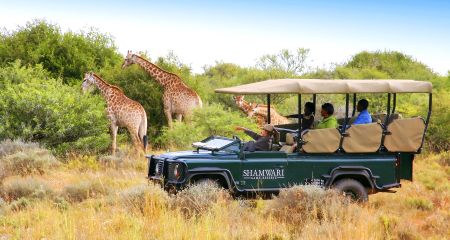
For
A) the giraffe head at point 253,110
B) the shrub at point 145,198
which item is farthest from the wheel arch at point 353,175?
the giraffe head at point 253,110

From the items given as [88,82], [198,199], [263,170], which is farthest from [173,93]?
[198,199]

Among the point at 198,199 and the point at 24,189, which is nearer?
the point at 198,199

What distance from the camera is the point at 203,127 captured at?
19.5 metres

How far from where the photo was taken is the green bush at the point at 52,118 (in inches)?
693

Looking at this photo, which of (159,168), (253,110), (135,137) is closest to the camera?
(159,168)

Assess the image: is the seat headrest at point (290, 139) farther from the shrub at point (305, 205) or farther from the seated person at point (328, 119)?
the shrub at point (305, 205)

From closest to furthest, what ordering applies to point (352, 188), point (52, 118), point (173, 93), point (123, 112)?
point (352, 188) < point (52, 118) < point (123, 112) < point (173, 93)

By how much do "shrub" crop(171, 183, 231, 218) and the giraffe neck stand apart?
38.6 feet

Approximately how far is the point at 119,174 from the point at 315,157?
552cm

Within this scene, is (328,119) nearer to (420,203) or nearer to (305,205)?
(305,205)

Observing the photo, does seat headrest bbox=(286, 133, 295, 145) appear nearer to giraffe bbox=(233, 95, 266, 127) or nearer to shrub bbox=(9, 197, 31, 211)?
shrub bbox=(9, 197, 31, 211)

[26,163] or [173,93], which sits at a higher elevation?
[173,93]

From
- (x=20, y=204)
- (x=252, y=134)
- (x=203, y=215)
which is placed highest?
(x=252, y=134)

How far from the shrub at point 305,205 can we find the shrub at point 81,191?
11.8 ft
